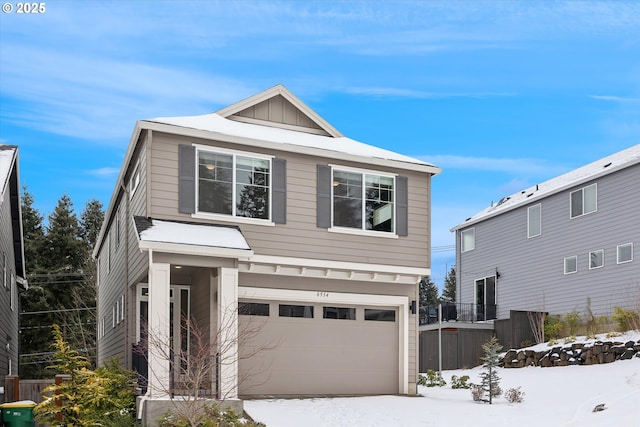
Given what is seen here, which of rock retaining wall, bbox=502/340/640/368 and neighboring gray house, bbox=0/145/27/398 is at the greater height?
neighboring gray house, bbox=0/145/27/398

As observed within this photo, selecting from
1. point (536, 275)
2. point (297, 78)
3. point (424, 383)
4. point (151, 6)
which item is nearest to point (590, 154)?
point (536, 275)

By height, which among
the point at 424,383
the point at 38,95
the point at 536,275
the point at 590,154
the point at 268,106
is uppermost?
the point at 590,154

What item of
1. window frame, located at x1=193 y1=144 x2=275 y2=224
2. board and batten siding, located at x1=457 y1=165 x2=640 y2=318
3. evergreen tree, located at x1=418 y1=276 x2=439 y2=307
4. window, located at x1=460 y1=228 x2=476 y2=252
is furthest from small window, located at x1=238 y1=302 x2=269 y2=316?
evergreen tree, located at x1=418 y1=276 x2=439 y2=307

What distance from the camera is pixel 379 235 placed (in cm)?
1738

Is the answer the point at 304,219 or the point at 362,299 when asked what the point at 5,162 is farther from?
the point at 362,299

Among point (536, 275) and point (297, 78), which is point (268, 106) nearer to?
point (297, 78)

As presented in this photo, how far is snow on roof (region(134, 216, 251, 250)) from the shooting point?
1388cm

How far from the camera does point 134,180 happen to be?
1700cm

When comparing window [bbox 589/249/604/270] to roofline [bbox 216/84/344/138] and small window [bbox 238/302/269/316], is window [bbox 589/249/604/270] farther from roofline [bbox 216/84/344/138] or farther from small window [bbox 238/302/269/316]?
small window [bbox 238/302/269/316]

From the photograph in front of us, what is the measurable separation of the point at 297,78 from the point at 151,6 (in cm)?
850

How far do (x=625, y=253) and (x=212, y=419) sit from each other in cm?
1603

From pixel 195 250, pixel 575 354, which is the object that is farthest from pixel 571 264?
pixel 195 250

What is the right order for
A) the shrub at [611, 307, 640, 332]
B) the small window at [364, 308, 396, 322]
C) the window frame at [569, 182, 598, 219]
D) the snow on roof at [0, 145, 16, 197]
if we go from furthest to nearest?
1. the window frame at [569, 182, 598, 219]
2. the shrub at [611, 307, 640, 332]
3. the small window at [364, 308, 396, 322]
4. the snow on roof at [0, 145, 16, 197]

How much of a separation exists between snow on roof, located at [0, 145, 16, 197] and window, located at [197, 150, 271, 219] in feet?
14.8
